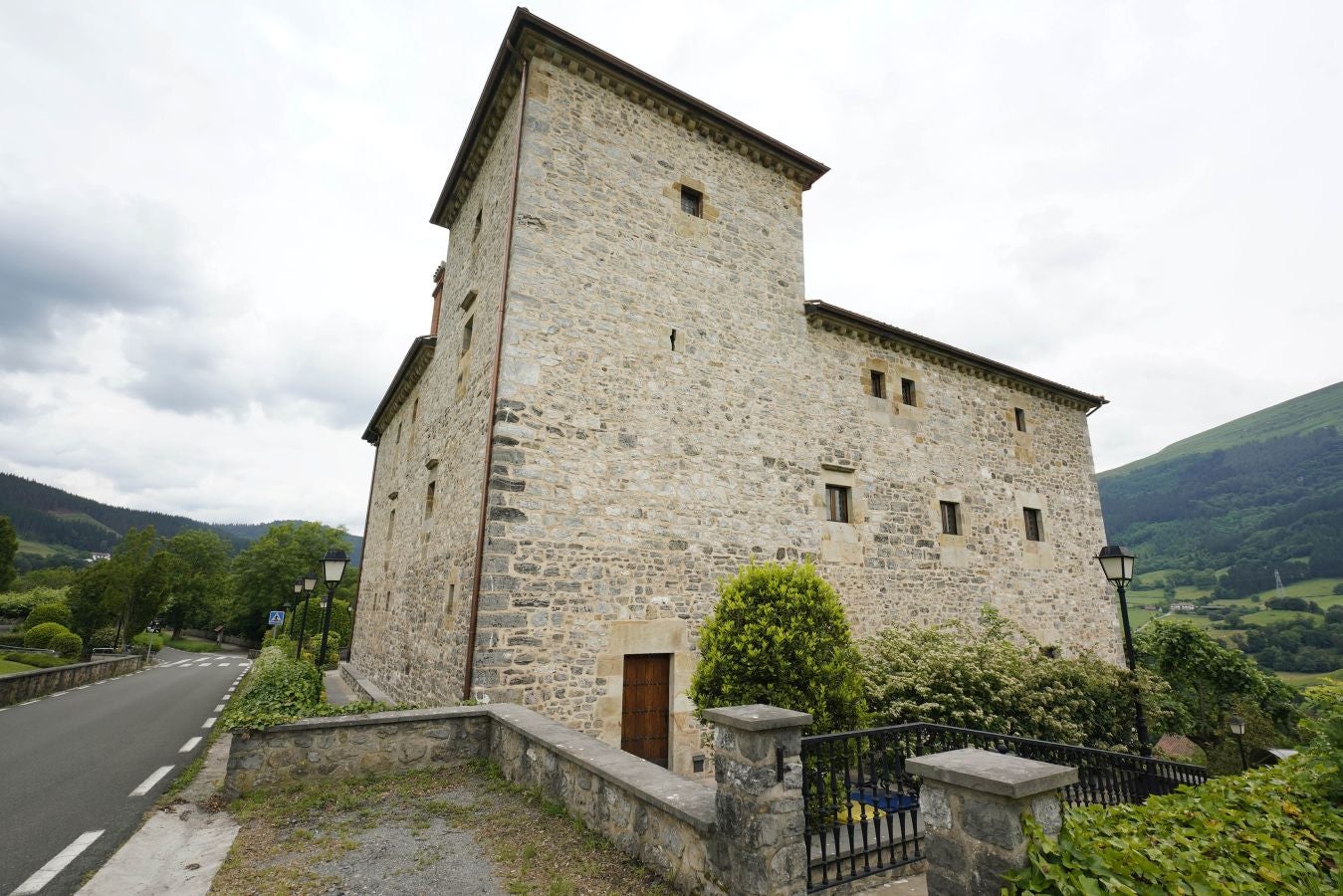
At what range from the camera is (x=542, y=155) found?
965 cm

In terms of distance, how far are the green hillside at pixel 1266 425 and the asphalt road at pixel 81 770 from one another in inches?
8456

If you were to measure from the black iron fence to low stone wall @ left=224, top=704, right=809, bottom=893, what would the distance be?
663mm

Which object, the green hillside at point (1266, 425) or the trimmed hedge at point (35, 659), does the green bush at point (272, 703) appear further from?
the green hillside at point (1266, 425)

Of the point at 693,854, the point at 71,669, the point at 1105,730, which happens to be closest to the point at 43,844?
the point at 693,854

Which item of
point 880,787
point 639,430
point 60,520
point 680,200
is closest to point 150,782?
point 639,430

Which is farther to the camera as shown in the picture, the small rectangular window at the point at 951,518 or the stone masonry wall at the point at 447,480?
the small rectangular window at the point at 951,518

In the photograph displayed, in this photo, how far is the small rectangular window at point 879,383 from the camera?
13555mm

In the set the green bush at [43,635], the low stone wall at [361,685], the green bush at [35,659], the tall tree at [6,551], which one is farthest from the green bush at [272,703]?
the tall tree at [6,551]

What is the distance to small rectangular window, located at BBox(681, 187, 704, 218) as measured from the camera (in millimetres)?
11312

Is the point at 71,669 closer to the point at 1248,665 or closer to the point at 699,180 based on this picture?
the point at 699,180

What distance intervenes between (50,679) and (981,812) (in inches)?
930

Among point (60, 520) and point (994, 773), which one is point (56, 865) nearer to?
point (994, 773)

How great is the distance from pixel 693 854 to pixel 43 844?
5.57 metres

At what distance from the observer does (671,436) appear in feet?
32.6
